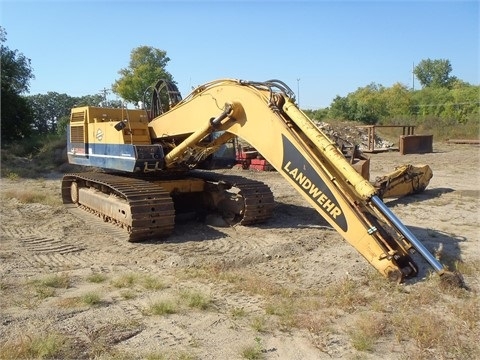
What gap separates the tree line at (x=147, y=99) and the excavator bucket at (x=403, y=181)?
5597 millimetres

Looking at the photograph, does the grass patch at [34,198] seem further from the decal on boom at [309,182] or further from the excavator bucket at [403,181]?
the excavator bucket at [403,181]

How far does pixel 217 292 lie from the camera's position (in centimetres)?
526

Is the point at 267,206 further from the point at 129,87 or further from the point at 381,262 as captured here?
the point at 129,87

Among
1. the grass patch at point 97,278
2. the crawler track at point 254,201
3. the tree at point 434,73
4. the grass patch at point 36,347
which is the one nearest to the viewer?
the grass patch at point 36,347

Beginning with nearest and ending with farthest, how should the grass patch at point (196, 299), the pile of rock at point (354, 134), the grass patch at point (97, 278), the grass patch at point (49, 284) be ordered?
the grass patch at point (196, 299), the grass patch at point (49, 284), the grass patch at point (97, 278), the pile of rock at point (354, 134)

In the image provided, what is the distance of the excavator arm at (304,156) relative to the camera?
17.2ft

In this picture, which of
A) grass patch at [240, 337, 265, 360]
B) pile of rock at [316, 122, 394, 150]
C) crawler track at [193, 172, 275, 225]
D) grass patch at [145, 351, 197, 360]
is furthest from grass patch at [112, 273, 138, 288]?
pile of rock at [316, 122, 394, 150]

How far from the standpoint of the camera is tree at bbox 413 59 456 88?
88.2 metres

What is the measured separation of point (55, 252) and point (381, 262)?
4574mm

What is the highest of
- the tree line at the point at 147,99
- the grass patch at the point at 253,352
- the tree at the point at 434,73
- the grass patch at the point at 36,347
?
the tree at the point at 434,73

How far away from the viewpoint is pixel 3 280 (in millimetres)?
5590

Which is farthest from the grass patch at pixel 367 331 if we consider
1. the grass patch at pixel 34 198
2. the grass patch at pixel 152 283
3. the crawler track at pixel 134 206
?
the grass patch at pixel 34 198

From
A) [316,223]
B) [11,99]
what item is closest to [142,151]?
[316,223]

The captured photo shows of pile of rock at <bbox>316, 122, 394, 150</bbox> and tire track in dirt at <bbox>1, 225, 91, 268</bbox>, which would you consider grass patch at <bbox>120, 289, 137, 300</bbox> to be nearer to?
tire track in dirt at <bbox>1, 225, 91, 268</bbox>
